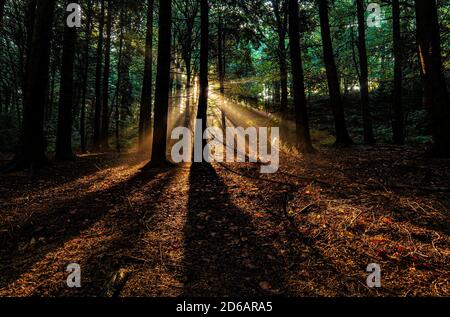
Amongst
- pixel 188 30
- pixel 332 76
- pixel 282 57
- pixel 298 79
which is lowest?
pixel 298 79

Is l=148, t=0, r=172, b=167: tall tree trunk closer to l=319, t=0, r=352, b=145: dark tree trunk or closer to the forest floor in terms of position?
the forest floor

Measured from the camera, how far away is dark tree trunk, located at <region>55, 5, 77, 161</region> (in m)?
10.8

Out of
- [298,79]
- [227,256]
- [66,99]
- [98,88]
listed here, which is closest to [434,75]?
[298,79]

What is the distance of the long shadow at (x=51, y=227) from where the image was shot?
341 centimetres

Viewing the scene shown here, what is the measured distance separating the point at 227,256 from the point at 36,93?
8.52 m

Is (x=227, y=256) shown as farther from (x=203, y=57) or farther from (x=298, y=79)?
(x=298, y=79)

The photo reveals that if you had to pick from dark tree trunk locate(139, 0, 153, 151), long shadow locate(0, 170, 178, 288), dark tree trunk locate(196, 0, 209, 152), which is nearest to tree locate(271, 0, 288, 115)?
dark tree trunk locate(196, 0, 209, 152)

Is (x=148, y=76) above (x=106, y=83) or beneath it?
A: beneath

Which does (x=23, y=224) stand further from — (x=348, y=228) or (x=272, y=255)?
(x=348, y=228)

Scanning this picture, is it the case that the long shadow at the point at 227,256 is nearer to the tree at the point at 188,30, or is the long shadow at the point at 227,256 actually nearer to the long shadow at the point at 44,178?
the long shadow at the point at 44,178

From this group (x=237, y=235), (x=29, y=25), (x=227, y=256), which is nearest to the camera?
(x=227, y=256)

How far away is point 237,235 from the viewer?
4098 mm

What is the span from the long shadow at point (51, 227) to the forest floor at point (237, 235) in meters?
0.02
